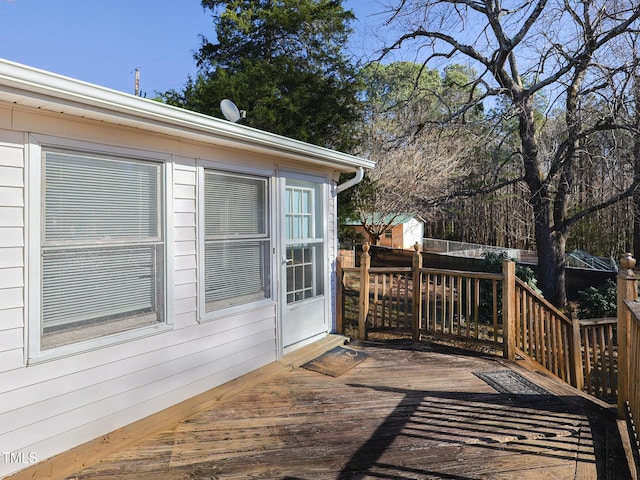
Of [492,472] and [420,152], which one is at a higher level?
[420,152]

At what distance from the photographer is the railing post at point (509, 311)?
4.12 m

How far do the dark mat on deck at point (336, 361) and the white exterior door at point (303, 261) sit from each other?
11.5 inches

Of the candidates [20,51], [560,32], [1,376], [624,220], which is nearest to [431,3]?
[560,32]

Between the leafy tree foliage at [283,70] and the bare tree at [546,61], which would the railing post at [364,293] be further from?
the leafy tree foliage at [283,70]

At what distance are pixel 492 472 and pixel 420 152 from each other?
39.8 ft

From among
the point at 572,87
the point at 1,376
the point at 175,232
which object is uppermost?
the point at 572,87

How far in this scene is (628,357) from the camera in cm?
292

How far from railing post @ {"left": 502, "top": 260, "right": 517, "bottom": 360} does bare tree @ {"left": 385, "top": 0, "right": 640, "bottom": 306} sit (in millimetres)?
4564

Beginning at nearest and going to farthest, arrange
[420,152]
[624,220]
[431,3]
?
[431,3], [420,152], [624,220]

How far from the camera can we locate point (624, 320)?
9.65 ft

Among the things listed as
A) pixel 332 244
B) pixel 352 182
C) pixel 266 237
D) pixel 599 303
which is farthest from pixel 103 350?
pixel 599 303

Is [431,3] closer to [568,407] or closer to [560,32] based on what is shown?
[560,32]

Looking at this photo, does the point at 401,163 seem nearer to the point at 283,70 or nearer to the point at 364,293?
the point at 283,70

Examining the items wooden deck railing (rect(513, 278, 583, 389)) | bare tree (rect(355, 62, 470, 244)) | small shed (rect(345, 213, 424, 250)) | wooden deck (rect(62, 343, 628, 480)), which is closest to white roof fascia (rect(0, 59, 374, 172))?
wooden deck (rect(62, 343, 628, 480))
